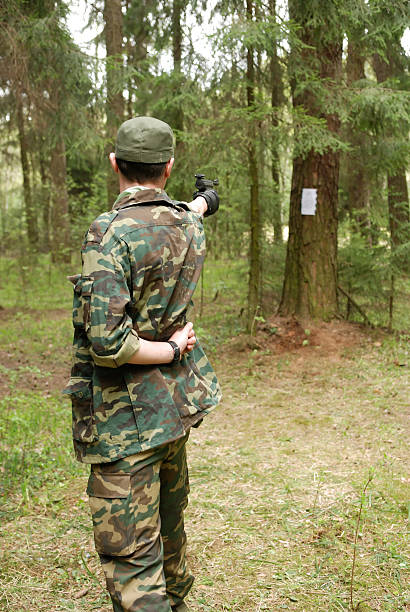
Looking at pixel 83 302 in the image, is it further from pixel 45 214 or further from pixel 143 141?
pixel 45 214

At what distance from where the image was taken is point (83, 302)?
192cm

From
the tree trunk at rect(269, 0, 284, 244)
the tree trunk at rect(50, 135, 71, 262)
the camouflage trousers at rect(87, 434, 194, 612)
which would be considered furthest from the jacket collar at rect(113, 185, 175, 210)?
the tree trunk at rect(50, 135, 71, 262)

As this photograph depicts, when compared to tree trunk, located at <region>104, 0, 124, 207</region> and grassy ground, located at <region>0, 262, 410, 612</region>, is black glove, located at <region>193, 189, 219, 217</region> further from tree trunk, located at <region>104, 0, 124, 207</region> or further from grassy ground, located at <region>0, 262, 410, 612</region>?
tree trunk, located at <region>104, 0, 124, 207</region>

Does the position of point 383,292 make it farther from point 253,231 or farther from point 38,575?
point 38,575

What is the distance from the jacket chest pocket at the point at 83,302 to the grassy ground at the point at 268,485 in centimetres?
168

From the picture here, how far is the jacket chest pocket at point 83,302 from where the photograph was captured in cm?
190

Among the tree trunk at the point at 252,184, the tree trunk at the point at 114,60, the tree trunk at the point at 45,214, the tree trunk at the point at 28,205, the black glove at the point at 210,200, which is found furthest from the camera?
the tree trunk at the point at 45,214

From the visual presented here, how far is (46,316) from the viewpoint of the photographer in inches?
400

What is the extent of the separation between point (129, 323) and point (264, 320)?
525 centimetres

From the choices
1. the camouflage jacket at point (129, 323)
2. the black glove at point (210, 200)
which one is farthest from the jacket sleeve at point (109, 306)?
the black glove at point (210, 200)

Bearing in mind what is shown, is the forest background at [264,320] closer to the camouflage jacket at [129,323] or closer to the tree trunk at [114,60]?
the tree trunk at [114,60]

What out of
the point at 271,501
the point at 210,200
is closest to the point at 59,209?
the point at 271,501

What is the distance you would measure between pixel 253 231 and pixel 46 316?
4777 millimetres

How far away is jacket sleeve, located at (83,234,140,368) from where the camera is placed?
186 cm
